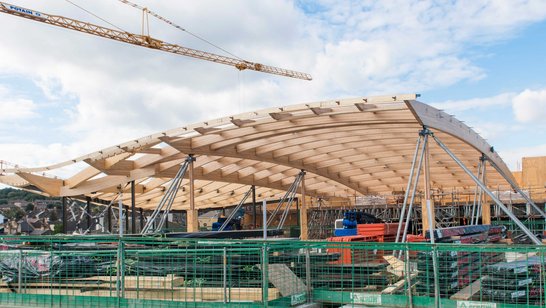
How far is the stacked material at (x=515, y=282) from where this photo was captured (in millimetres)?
9797

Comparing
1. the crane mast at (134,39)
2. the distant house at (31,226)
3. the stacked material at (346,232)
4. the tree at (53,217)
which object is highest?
the crane mast at (134,39)

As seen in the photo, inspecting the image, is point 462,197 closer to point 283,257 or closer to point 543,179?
point 543,179

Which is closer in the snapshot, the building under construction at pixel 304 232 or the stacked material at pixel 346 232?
the building under construction at pixel 304 232

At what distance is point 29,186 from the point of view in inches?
1385

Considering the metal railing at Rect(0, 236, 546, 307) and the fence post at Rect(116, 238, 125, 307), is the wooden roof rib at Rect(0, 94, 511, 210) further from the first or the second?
the fence post at Rect(116, 238, 125, 307)

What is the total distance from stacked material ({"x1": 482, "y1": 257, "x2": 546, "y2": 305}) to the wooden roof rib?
28.7 feet

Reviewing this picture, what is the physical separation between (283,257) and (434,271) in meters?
3.15

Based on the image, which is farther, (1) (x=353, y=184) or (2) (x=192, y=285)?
(1) (x=353, y=184)

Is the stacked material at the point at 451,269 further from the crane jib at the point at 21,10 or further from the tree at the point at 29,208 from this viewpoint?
the tree at the point at 29,208

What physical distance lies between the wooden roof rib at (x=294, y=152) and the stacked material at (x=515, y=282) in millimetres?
8759

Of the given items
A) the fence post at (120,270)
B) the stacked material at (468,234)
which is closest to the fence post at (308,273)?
the fence post at (120,270)

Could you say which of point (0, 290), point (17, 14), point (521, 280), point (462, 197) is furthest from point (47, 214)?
point (521, 280)

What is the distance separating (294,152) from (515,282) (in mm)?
22180

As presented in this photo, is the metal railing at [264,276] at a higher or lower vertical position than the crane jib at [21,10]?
lower
